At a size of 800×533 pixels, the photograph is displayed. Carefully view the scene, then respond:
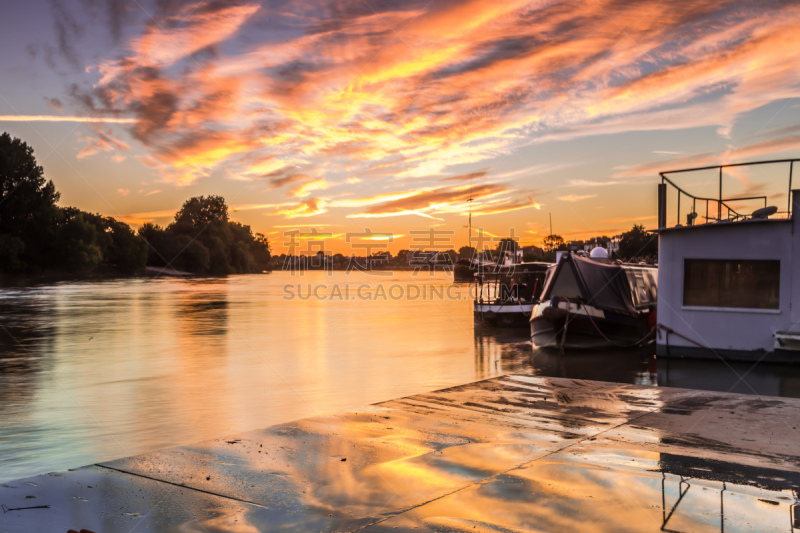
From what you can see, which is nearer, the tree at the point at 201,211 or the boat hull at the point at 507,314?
the boat hull at the point at 507,314

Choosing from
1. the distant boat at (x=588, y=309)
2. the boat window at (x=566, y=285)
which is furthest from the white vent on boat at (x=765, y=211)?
the boat window at (x=566, y=285)

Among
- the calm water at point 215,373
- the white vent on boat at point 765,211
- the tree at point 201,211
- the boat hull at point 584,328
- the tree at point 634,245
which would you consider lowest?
the calm water at point 215,373

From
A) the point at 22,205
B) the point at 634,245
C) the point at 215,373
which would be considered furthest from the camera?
the point at 634,245

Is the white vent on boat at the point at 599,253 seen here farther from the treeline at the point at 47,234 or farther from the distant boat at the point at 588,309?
the treeline at the point at 47,234

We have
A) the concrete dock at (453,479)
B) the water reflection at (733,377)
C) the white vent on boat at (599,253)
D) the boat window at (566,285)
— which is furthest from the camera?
the white vent on boat at (599,253)

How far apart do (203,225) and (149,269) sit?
37952 millimetres

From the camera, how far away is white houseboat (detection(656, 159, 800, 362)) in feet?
60.7

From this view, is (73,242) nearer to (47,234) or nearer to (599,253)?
(47,234)

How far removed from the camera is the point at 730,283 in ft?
63.5

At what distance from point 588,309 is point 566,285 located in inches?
67.4

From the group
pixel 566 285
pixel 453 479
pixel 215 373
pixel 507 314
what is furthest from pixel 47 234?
pixel 453 479

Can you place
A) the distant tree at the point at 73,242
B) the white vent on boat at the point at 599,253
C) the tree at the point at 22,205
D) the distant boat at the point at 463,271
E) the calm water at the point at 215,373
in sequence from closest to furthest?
the calm water at the point at 215,373, the white vent on boat at the point at 599,253, the tree at the point at 22,205, the distant tree at the point at 73,242, the distant boat at the point at 463,271

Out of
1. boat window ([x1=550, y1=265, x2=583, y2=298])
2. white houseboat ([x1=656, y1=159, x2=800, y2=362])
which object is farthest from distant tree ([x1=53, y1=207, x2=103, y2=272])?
white houseboat ([x1=656, y1=159, x2=800, y2=362])

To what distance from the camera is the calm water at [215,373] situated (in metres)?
13.1
